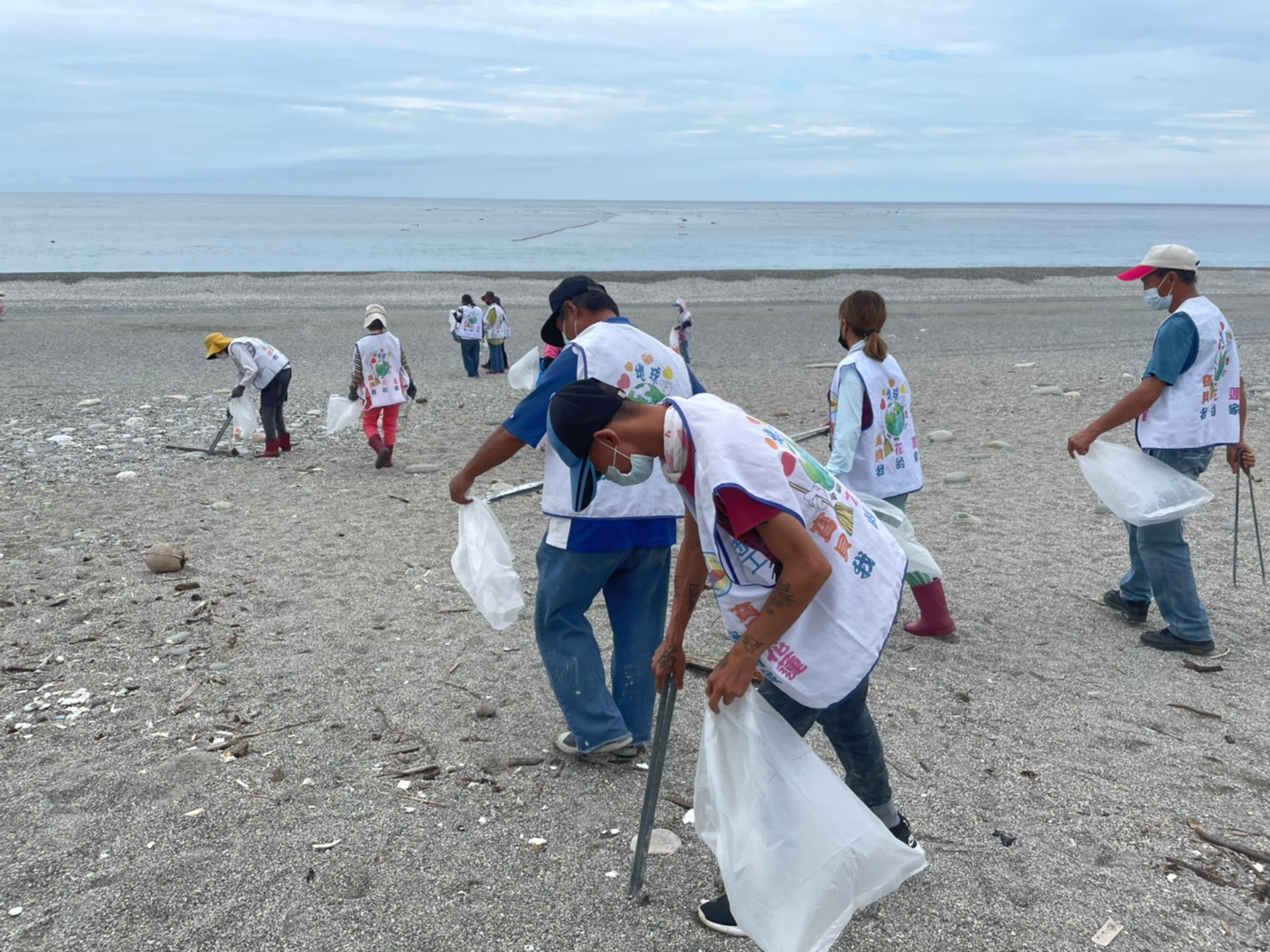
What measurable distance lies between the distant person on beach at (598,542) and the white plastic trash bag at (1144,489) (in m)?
2.36

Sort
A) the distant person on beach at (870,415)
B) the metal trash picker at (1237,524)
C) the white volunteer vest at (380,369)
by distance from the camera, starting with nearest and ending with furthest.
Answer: the distant person on beach at (870,415)
the metal trash picker at (1237,524)
the white volunteer vest at (380,369)

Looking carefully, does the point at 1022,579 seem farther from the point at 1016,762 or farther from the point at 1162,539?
the point at 1016,762

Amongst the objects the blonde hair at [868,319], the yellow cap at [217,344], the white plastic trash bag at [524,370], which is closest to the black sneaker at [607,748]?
the blonde hair at [868,319]

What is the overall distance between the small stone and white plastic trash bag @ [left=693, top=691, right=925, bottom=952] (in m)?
0.73

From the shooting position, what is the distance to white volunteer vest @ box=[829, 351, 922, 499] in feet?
16.2

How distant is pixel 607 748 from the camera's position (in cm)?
412

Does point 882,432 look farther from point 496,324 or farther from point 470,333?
point 496,324

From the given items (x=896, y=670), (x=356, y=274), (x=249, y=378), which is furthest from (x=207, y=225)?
(x=896, y=670)

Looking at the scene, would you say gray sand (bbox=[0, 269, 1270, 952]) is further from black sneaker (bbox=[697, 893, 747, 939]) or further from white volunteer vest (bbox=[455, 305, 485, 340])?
white volunteer vest (bbox=[455, 305, 485, 340])

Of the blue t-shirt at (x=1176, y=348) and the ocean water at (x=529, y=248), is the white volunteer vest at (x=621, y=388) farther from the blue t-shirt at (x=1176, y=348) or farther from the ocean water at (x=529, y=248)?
the ocean water at (x=529, y=248)

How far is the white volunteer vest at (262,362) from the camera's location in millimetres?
9984

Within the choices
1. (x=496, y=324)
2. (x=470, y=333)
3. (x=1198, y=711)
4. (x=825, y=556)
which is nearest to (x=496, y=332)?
(x=496, y=324)

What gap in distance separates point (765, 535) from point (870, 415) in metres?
2.59

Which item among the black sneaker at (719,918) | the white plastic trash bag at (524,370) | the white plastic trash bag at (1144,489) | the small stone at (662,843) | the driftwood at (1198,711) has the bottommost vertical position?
the small stone at (662,843)
